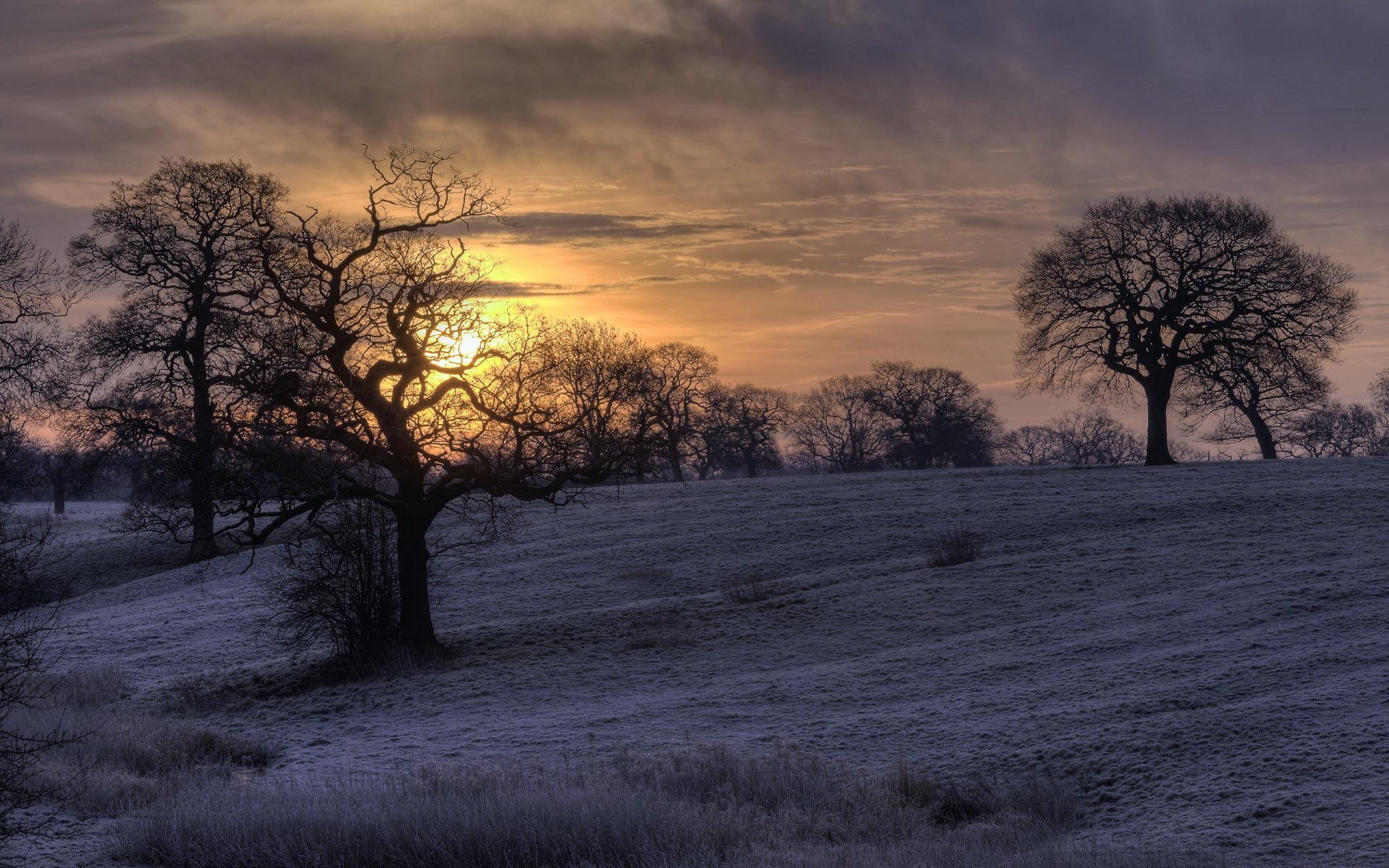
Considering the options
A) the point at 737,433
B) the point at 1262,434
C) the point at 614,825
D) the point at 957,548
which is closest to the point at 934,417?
the point at 737,433

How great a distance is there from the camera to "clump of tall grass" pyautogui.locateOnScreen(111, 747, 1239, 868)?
9.53 metres

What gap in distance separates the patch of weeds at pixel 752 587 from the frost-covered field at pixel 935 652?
335 mm

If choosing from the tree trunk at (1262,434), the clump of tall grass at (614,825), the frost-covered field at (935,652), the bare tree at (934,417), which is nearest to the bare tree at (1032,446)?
the bare tree at (934,417)

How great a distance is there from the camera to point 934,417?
284 ft

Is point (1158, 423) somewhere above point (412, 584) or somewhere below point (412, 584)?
above

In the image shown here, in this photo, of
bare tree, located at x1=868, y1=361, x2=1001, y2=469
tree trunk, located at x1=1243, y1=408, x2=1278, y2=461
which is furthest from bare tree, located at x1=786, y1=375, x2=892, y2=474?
tree trunk, located at x1=1243, y1=408, x2=1278, y2=461

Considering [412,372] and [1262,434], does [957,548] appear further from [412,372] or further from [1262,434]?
[1262,434]

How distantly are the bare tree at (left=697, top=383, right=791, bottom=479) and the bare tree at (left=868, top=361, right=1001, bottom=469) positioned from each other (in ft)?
33.3

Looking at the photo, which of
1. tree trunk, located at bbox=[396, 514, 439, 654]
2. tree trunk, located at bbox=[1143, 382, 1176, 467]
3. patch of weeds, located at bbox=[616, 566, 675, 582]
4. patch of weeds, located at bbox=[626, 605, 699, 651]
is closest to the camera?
patch of weeds, located at bbox=[626, 605, 699, 651]

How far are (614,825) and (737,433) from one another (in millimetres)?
78217

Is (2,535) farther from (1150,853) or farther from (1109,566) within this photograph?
(1109,566)

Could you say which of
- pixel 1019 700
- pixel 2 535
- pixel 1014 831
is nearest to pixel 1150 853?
pixel 1014 831

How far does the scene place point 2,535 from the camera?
9867mm

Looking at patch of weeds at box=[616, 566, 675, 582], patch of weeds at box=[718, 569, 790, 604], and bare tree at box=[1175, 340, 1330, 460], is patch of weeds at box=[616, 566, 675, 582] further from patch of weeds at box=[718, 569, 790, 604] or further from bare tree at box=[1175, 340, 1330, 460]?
bare tree at box=[1175, 340, 1330, 460]
